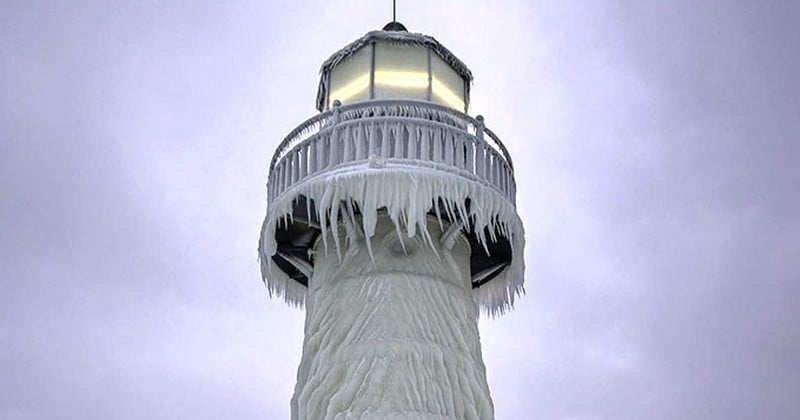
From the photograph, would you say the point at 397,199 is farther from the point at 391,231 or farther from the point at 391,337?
the point at 391,337

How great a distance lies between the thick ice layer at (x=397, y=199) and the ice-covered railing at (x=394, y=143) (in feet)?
0.73

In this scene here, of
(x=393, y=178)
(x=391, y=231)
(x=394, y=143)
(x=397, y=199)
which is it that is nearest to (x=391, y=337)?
→ (x=391, y=231)

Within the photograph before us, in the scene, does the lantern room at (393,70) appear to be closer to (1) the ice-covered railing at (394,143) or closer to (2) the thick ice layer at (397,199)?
(1) the ice-covered railing at (394,143)

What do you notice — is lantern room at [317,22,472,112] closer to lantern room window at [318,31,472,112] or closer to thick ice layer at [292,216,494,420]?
lantern room window at [318,31,472,112]

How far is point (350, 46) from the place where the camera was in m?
21.6

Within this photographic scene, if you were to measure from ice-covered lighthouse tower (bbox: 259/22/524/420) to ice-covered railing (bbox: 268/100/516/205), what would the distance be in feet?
0.08

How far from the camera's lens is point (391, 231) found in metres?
20.1

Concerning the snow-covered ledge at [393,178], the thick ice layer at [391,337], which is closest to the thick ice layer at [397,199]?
the snow-covered ledge at [393,178]

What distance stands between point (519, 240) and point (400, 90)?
3.78 meters

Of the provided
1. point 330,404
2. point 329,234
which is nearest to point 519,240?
point 329,234

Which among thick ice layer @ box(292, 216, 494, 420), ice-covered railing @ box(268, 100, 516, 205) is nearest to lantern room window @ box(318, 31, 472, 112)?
ice-covered railing @ box(268, 100, 516, 205)

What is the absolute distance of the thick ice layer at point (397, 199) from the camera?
19.0 m

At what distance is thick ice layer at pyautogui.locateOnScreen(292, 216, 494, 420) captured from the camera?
18281mm

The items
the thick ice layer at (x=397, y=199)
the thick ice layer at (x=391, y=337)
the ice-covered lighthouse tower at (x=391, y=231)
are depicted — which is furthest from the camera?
the thick ice layer at (x=397, y=199)
